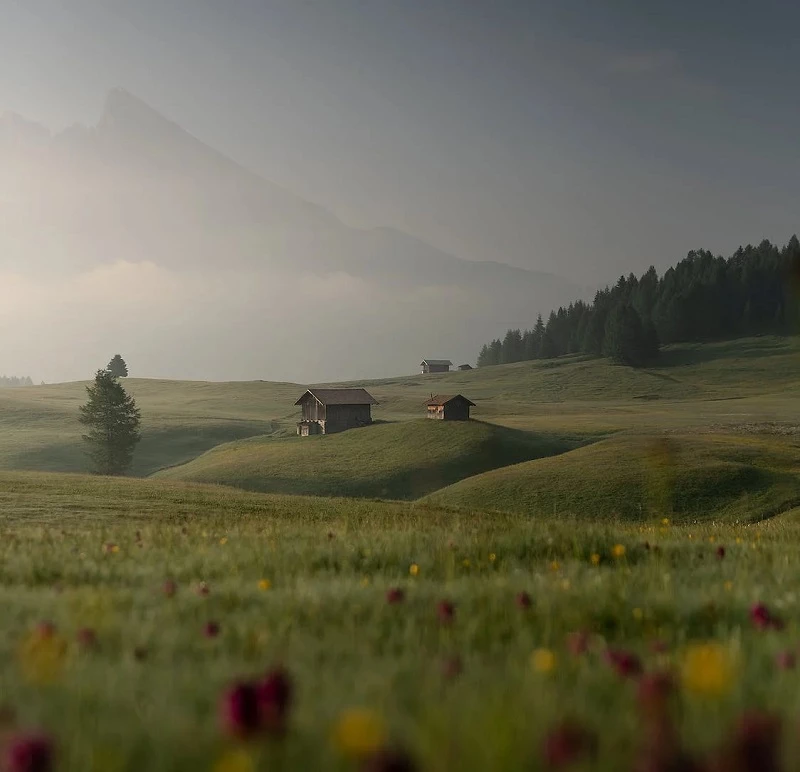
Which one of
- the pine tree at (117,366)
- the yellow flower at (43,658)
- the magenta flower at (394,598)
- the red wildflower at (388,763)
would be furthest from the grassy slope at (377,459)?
the pine tree at (117,366)

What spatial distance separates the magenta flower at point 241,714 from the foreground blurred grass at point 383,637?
0.08 meters

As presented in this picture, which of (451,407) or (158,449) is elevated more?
(451,407)

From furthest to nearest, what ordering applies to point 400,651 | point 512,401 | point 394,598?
1. point 512,401
2. point 394,598
3. point 400,651

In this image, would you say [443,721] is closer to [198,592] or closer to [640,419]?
[198,592]

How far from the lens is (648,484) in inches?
2323

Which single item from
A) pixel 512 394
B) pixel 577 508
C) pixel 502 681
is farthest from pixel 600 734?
pixel 512 394

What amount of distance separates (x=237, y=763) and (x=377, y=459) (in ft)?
272

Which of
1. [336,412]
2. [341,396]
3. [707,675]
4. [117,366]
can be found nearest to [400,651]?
[707,675]

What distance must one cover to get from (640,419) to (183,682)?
108m

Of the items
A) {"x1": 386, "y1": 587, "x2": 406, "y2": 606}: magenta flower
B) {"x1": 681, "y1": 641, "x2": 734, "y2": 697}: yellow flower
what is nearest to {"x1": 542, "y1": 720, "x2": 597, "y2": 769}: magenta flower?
{"x1": 681, "y1": 641, "x2": 734, "y2": 697}: yellow flower

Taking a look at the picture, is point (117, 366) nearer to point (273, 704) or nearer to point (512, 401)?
point (512, 401)

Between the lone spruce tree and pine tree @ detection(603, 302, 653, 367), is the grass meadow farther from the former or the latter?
pine tree @ detection(603, 302, 653, 367)

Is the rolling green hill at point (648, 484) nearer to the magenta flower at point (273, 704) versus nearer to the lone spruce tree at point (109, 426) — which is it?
the lone spruce tree at point (109, 426)

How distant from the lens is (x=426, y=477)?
78312 mm
